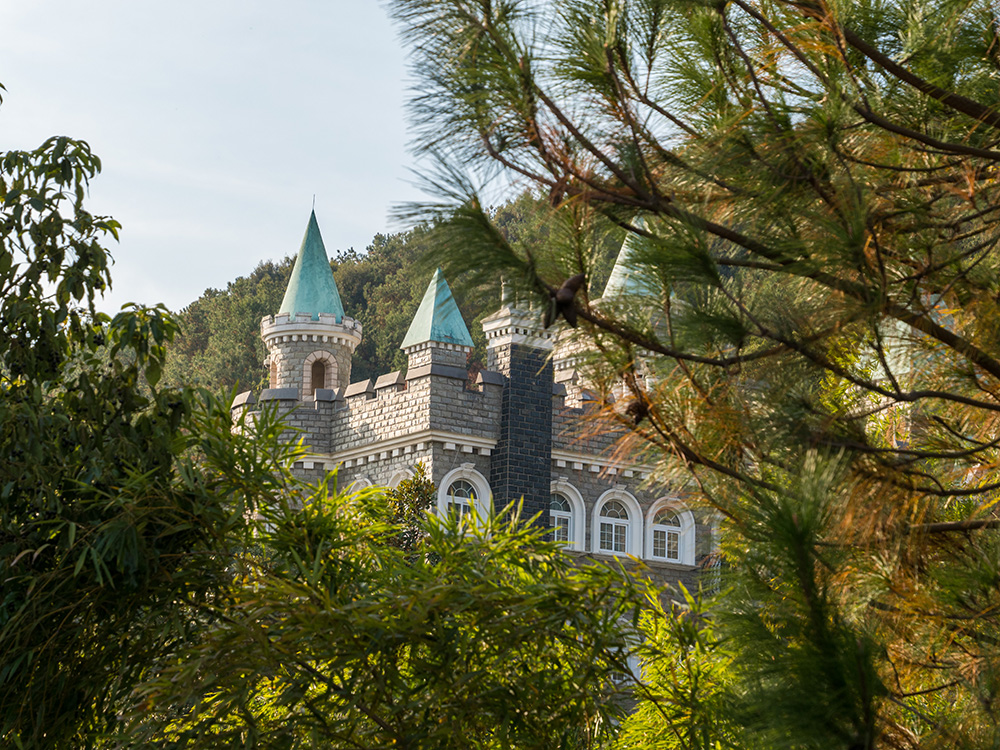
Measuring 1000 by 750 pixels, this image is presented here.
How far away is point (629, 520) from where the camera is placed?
20.4m

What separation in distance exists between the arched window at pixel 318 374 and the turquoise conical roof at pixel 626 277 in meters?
19.2

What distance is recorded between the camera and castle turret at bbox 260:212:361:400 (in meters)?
22.1

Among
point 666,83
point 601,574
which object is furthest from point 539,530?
point 666,83

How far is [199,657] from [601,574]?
54.5 inches

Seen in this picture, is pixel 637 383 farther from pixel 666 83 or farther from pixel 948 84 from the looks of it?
pixel 948 84

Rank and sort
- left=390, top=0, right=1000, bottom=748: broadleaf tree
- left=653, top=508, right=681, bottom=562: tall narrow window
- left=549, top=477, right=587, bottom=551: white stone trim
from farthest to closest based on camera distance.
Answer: left=653, top=508, right=681, bottom=562: tall narrow window → left=549, top=477, right=587, bottom=551: white stone trim → left=390, top=0, right=1000, bottom=748: broadleaf tree

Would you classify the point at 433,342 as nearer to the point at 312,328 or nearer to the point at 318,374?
the point at 312,328

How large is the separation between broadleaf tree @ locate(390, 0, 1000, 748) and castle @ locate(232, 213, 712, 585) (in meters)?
14.2

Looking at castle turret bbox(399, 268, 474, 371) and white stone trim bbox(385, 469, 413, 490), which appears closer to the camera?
white stone trim bbox(385, 469, 413, 490)

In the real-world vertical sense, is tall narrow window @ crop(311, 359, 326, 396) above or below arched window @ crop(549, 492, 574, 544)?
above

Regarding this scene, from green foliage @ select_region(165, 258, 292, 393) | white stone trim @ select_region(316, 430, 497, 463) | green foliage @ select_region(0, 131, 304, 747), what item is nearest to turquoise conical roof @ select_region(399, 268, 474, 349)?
white stone trim @ select_region(316, 430, 497, 463)

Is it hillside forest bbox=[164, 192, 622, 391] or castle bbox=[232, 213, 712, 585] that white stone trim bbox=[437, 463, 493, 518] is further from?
hillside forest bbox=[164, 192, 622, 391]

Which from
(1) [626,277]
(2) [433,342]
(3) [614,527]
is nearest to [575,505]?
(3) [614,527]

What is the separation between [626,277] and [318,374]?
19.4 metres
